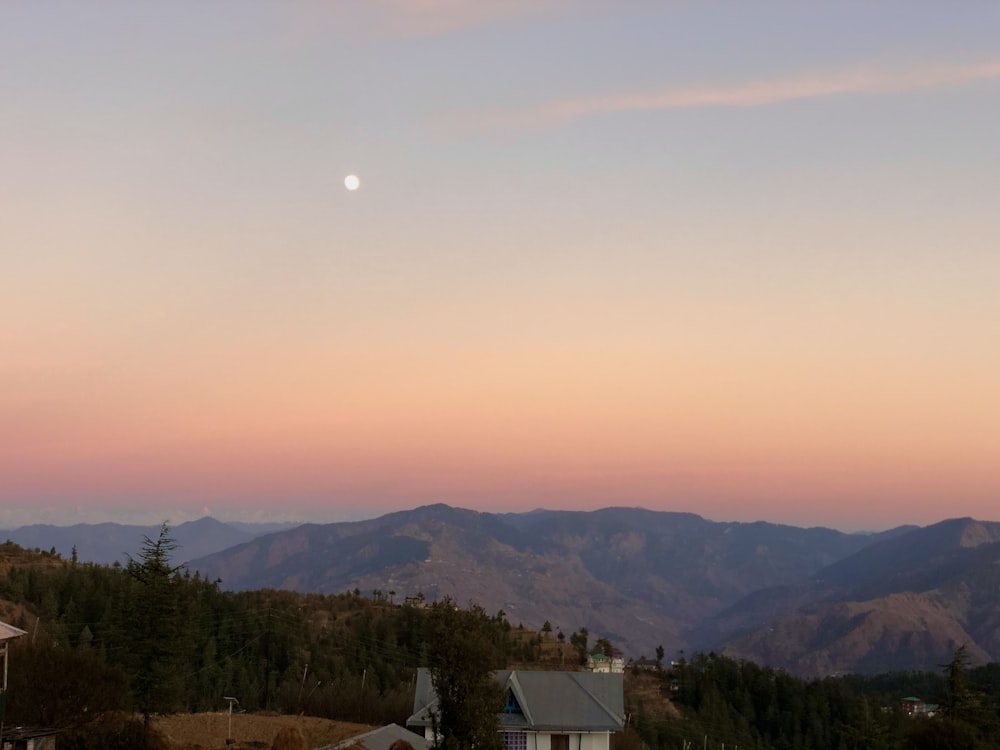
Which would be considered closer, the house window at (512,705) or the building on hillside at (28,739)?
the building on hillside at (28,739)

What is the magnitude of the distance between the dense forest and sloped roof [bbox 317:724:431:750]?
5256 mm

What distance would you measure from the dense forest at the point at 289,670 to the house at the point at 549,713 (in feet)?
19.1

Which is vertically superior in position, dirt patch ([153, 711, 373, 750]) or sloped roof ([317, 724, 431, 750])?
dirt patch ([153, 711, 373, 750])

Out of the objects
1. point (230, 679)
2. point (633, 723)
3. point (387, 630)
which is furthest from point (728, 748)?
point (230, 679)

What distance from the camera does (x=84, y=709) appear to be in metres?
48.2

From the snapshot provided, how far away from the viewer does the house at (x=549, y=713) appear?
67.6 meters

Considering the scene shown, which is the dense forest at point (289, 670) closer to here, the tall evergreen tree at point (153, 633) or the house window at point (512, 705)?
the tall evergreen tree at point (153, 633)

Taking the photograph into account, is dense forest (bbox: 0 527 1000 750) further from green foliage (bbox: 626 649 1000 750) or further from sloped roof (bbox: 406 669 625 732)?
sloped roof (bbox: 406 669 625 732)

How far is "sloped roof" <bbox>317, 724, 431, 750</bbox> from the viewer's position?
5681 cm

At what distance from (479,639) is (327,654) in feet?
203

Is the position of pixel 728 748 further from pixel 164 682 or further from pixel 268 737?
pixel 164 682

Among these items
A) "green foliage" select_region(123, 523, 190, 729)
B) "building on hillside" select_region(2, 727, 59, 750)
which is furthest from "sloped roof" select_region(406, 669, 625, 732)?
"building on hillside" select_region(2, 727, 59, 750)

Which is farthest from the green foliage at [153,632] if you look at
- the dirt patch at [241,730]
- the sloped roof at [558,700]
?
the sloped roof at [558,700]

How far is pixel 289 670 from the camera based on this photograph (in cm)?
9856
